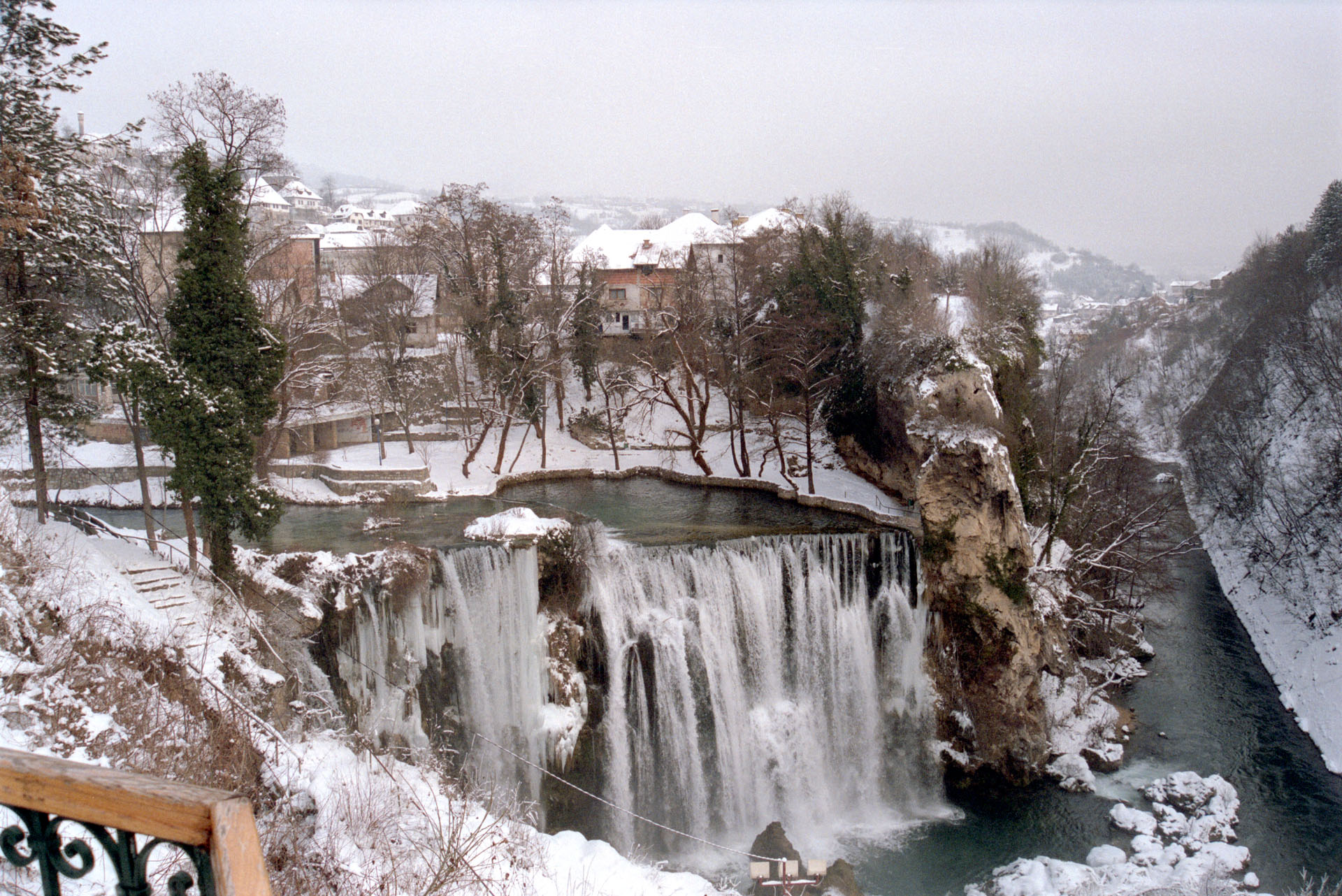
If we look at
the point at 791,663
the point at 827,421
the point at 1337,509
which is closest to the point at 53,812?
the point at 791,663

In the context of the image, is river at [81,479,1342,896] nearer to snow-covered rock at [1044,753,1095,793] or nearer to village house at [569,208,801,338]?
snow-covered rock at [1044,753,1095,793]

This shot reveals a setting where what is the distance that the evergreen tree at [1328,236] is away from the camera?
39.4m

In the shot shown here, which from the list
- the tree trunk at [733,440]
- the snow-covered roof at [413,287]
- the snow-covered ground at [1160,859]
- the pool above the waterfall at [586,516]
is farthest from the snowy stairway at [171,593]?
the snow-covered roof at [413,287]

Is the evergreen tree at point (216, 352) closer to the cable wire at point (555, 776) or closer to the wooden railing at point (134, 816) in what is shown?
the cable wire at point (555, 776)

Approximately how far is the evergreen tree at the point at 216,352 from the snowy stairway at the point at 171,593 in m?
0.68

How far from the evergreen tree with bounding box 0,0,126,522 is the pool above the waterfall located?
4018 mm

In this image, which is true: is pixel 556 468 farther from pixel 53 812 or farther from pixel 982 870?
pixel 53 812

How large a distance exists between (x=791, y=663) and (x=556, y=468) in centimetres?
1258

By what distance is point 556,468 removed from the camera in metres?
28.1

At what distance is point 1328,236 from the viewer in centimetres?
4141

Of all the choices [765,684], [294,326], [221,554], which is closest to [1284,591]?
[765,684]

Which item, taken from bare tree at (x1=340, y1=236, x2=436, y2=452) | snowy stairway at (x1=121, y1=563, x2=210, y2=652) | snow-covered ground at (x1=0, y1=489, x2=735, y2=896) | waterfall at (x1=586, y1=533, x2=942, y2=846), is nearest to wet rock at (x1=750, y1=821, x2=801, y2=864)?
waterfall at (x1=586, y1=533, x2=942, y2=846)

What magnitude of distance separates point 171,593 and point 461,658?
508cm

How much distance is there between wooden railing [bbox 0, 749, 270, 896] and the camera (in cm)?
186
